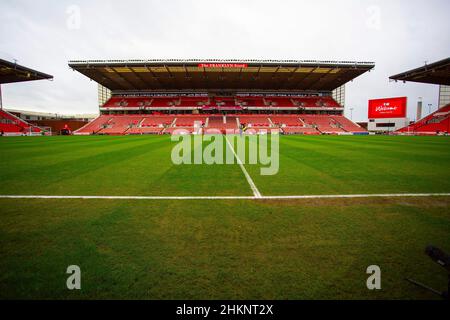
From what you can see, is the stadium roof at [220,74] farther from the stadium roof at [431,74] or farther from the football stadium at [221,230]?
the football stadium at [221,230]

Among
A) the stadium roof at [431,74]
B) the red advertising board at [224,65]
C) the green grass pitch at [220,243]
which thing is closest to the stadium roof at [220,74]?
the red advertising board at [224,65]

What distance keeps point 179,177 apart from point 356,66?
1889 inches

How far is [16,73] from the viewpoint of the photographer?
3906 cm

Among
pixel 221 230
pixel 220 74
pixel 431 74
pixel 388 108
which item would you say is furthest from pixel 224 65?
pixel 221 230

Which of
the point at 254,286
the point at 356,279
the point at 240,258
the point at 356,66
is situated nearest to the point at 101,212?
the point at 240,258

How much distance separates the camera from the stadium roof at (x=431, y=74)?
122ft

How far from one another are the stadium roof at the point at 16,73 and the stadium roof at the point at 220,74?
5.85 meters

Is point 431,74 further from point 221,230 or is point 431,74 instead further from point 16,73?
point 16,73

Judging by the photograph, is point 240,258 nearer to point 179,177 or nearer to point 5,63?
point 179,177

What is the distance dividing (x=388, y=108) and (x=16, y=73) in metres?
77.6

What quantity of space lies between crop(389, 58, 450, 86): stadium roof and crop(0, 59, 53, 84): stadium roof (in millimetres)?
67167

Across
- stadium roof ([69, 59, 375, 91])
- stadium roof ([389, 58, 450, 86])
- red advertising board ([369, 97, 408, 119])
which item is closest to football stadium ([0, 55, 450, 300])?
stadium roof ([69, 59, 375, 91])

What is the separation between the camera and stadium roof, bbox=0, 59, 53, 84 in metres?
35.1

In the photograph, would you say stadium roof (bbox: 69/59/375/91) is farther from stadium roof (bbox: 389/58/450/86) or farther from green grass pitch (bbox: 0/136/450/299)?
green grass pitch (bbox: 0/136/450/299)
